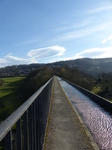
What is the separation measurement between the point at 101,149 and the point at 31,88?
128 ft

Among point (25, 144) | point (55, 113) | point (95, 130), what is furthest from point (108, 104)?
point (25, 144)

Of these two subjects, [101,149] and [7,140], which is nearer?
[7,140]

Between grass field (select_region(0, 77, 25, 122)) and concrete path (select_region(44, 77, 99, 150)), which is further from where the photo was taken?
grass field (select_region(0, 77, 25, 122))

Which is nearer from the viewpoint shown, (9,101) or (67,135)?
(67,135)

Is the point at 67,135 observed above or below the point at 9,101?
above

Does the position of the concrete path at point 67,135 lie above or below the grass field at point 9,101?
above

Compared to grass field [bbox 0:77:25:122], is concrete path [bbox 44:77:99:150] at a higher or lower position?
higher

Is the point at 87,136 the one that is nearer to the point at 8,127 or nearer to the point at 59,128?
the point at 59,128

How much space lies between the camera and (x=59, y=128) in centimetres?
533

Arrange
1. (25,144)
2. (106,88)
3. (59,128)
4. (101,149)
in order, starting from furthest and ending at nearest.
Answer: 1. (106,88)
2. (59,128)
3. (101,149)
4. (25,144)

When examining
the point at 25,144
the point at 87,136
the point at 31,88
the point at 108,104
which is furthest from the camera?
the point at 31,88

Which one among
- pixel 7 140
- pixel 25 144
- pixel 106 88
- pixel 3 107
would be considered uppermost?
pixel 7 140

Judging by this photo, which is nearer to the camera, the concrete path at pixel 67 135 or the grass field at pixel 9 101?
the concrete path at pixel 67 135

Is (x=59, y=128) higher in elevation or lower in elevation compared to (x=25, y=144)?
lower
